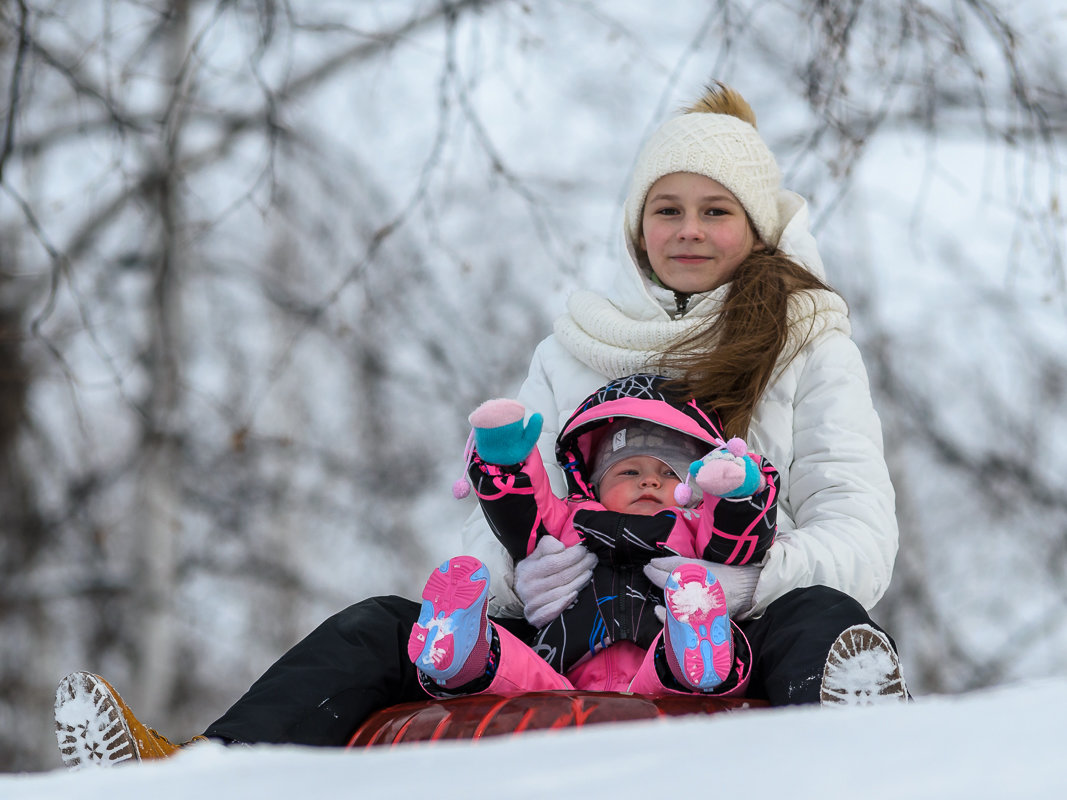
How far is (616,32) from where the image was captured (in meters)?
3.53

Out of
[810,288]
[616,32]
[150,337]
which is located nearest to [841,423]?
[810,288]

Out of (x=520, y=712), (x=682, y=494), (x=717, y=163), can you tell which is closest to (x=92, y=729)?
(x=520, y=712)

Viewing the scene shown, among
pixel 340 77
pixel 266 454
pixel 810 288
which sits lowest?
pixel 266 454

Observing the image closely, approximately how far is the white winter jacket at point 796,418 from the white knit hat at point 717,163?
7 centimetres

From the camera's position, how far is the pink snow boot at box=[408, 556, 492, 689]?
1608mm

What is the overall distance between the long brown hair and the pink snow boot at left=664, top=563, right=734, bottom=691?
1.83ft

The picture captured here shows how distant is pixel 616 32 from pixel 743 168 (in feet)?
4.12

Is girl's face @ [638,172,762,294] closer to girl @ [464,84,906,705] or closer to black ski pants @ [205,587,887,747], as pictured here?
girl @ [464,84,906,705]

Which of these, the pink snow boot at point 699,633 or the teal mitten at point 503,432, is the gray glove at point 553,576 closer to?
the teal mitten at point 503,432

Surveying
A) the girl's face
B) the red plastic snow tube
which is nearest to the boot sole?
the red plastic snow tube

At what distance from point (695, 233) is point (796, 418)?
1.57 ft

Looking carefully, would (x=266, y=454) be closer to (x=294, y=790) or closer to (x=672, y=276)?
(x=672, y=276)

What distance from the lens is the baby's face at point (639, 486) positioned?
2.00 metres

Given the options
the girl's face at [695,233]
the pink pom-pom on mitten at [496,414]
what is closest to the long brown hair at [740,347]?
the girl's face at [695,233]
